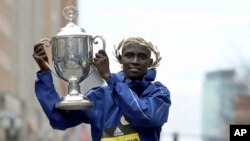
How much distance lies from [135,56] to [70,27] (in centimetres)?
46

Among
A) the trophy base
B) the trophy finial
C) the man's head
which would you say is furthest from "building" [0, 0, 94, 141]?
the trophy base

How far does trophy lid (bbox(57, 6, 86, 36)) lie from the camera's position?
683 centimetres

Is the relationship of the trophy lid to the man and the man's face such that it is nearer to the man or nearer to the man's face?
the man

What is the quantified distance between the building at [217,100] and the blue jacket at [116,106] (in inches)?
3276

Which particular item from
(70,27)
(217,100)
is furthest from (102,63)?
(217,100)

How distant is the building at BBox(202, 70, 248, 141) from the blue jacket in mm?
83209

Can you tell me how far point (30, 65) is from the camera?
169 feet

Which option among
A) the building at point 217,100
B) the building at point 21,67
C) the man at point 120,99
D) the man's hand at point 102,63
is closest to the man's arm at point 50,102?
the man at point 120,99

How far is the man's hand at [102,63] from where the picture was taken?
6523 millimetres

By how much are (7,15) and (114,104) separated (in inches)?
1556

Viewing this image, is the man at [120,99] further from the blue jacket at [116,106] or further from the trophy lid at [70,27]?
the trophy lid at [70,27]

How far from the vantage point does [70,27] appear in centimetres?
687

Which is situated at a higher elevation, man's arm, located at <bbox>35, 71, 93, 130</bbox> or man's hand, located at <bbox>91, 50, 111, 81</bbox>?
man's hand, located at <bbox>91, 50, 111, 81</bbox>

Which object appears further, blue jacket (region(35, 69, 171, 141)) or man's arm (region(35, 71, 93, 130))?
man's arm (region(35, 71, 93, 130))
